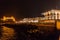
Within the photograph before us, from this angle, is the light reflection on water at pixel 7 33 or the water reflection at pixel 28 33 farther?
the light reflection on water at pixel 7 33

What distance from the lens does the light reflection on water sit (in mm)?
3176

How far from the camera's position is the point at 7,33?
10.8 feet

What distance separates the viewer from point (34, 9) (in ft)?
14.8

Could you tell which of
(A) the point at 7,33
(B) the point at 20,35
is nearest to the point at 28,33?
(B) the point at 20,35

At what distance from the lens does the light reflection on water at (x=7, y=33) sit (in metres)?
3.18

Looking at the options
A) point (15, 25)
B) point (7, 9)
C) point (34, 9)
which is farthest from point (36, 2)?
point (15, 25)

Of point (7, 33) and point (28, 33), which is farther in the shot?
→ point (7, 33)

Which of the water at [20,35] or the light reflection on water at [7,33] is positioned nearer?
the water at [20,35]

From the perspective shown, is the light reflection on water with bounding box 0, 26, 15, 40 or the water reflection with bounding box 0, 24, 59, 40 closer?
the water reflection with bounding box 0, 24, 59, 40

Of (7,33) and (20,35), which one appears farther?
Result: (7,33)

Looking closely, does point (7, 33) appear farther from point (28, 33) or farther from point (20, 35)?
point (28, 33)

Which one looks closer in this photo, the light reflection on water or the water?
the water

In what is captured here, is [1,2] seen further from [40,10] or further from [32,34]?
[32,34]

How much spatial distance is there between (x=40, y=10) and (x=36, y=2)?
0.24m
